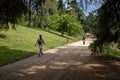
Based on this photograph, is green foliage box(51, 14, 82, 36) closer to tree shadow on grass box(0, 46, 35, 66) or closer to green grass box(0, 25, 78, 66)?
green grass box(0, 25, 78, 66)

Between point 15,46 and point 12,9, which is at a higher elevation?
point 12,9

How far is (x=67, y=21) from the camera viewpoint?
72.5 m

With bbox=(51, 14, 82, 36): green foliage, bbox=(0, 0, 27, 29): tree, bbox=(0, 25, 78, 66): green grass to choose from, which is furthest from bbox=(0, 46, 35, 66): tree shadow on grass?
bbox=(51, 14, 82, 36): green foliage

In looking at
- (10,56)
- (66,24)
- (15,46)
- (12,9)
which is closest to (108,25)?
(12,9)

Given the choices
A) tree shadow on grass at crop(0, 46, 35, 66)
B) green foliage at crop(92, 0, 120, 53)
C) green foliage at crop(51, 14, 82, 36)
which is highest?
green foliage at crop(51, 14, 82, 36)

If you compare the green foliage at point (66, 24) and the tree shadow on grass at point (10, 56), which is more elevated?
the green foliage at point (66, 24)

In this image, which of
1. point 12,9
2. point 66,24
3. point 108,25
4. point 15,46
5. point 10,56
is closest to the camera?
point 12,9

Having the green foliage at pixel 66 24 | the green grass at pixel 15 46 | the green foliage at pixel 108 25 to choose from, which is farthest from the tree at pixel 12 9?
the green foliage at pixel 66 24

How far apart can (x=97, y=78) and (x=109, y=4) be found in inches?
199

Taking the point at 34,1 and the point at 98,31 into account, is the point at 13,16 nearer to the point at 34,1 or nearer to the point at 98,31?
the point at 34,1

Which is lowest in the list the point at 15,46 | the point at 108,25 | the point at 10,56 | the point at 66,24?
the point at 10,56

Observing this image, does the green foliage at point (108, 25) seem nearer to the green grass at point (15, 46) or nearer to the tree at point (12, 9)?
the tree at point (12, 9)

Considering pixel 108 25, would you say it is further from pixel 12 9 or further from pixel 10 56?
pixel 10 56

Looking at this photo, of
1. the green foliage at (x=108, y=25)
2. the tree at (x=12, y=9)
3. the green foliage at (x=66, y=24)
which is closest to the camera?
the tree at (x=12, y=9)
